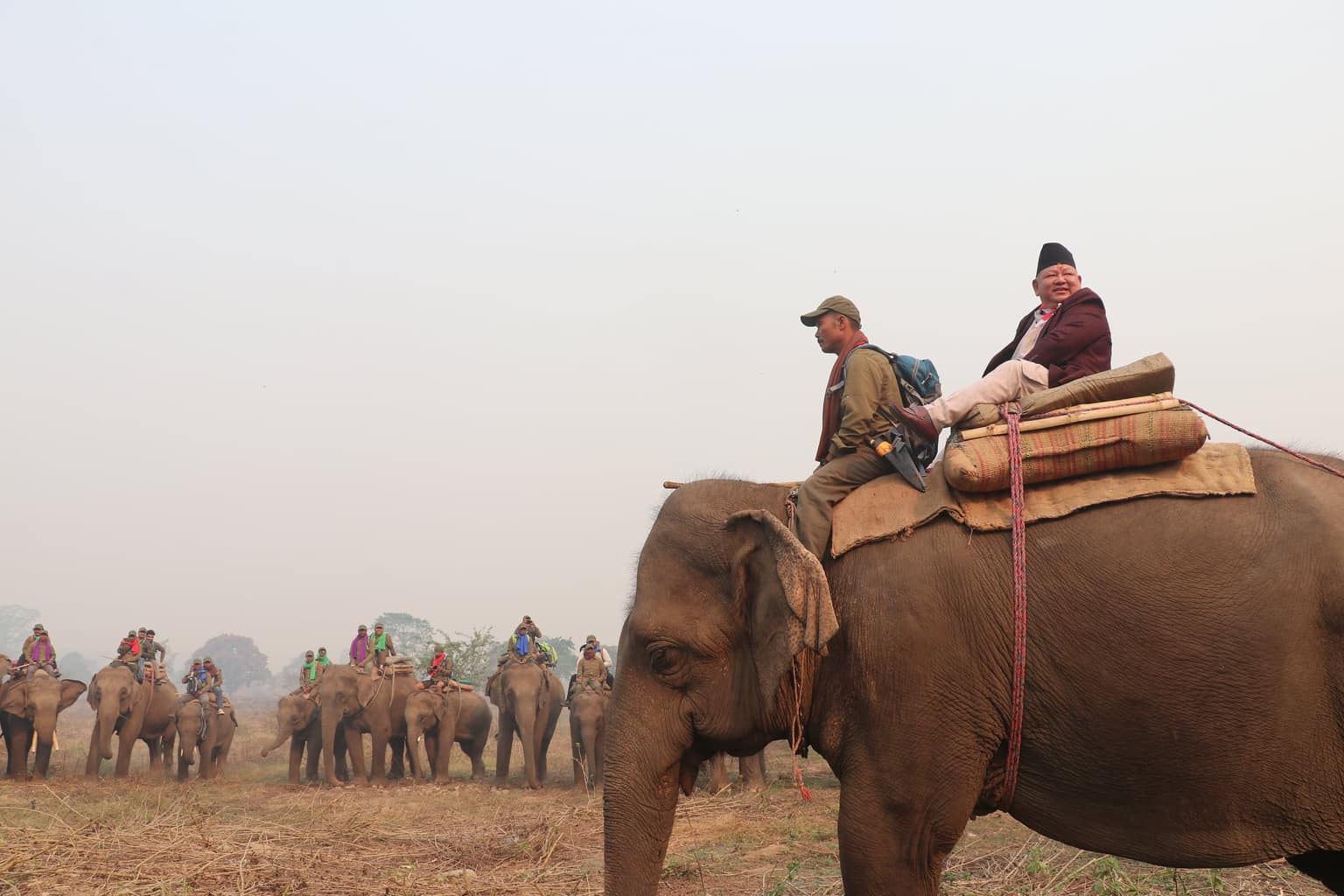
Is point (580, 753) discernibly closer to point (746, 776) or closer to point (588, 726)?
point (588, 726)

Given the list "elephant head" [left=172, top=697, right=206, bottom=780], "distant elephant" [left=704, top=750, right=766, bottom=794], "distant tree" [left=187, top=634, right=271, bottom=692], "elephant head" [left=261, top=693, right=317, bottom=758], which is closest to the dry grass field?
"distant elephant" [left=704, top=750, right=766, bottom=794]

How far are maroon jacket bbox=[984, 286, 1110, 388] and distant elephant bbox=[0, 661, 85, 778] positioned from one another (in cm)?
2222

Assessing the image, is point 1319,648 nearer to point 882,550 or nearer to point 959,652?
point 959,652

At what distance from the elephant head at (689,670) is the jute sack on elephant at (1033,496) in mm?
382

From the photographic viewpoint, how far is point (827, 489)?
189 inches

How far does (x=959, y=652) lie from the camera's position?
168 inches

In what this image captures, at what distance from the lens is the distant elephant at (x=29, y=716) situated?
21.8 metres

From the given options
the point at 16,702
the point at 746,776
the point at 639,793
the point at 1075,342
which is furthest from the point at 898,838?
the point at 16,702

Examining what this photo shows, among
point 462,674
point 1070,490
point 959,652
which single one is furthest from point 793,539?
point 462,674

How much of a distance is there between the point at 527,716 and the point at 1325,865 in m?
19.5

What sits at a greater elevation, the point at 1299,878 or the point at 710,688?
the point at 710,688

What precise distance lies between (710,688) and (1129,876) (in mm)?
4371

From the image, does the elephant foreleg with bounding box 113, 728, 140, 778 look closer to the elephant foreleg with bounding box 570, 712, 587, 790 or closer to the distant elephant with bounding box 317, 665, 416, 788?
the distant elephant with bounding box 317, 665, 416, 788

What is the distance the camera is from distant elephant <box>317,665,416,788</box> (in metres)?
23.2
